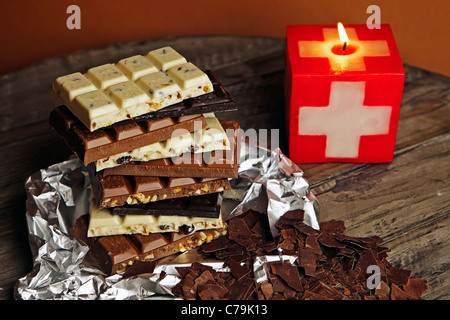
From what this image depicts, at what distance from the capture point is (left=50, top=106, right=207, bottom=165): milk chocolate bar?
4.60ft

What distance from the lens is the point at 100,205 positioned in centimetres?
149

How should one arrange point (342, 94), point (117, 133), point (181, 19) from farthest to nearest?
point (181, 19) → point (342, 94) → point (117, 133)

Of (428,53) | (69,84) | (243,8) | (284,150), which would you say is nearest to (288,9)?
(243,8)

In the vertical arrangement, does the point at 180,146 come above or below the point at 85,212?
above

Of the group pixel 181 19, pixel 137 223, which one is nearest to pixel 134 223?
pixel 137 223

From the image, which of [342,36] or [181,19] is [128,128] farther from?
[181,19]

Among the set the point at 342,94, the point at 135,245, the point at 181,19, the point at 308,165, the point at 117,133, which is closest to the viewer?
the point at 117,133

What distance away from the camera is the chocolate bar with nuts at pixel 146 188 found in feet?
4.85

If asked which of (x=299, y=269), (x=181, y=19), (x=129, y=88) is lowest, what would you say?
(x=299, y=269)

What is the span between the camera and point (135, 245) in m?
1.52

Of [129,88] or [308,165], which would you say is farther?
[308,165]

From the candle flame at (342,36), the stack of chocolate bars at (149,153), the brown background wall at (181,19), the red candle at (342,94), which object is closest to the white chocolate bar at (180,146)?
the stack of chocolate bars at (149,153)

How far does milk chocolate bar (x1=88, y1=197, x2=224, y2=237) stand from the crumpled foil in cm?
6

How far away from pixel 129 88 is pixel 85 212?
38cm
